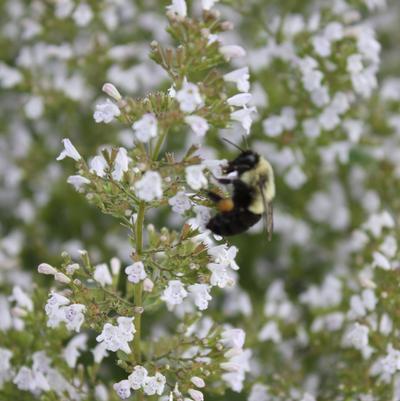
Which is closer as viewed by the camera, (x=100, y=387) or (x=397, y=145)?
(x=100, y=387)

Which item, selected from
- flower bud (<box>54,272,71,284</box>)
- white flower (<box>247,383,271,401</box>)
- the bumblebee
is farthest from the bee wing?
white flower (<box>247,383,271,401</box>)

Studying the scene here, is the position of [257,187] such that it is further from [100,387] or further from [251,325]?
[251,325]

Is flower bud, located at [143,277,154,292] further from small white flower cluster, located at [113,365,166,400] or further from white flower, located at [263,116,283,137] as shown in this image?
white flower, located at [263,116,283,137]

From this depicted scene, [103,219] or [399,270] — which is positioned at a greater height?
[399,270]

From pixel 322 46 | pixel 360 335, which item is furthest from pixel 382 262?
pixel 322 46


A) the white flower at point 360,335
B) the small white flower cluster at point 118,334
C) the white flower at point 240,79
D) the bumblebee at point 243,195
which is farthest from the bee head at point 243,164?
the white flower at point 360,335

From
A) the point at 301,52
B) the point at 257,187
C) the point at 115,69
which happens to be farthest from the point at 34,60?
the point at 257,187

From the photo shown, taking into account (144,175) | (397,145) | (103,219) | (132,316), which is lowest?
(103,219)
